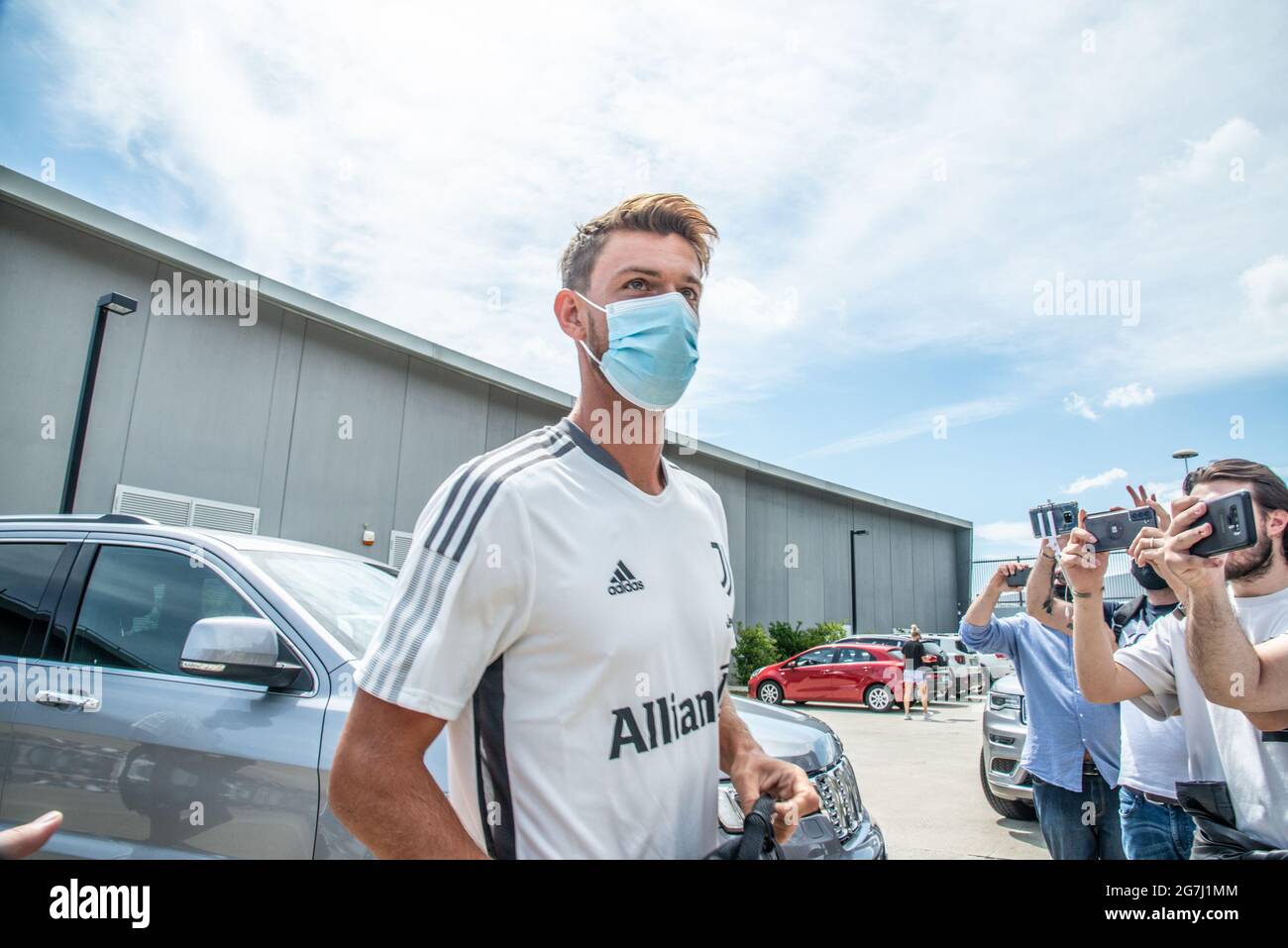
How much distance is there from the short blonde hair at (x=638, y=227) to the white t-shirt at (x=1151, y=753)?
7.71ft

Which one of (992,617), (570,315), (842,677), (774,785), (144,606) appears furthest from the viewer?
(842,677)

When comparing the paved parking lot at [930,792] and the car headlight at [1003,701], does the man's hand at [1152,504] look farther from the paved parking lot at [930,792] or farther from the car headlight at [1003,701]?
the car headlight at [1003,701]

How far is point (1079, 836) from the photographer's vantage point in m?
3.59

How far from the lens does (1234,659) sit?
193 centimetres

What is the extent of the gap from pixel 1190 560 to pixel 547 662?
5.55 feet

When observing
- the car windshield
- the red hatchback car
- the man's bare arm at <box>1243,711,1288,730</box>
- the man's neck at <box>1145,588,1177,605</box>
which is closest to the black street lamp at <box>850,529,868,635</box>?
the red hatchback car

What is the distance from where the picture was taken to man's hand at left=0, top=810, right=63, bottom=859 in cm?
96

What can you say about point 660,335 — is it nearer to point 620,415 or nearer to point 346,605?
point 620,415

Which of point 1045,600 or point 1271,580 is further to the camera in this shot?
point 1045,600

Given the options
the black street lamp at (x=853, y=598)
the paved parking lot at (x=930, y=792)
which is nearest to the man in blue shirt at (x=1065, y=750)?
the paved parking lot at (x=930, y=792)

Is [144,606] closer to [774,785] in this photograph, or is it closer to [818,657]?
[774,785]

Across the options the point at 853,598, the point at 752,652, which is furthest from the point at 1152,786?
the point at 853,598

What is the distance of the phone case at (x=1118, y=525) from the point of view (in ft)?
7.62
